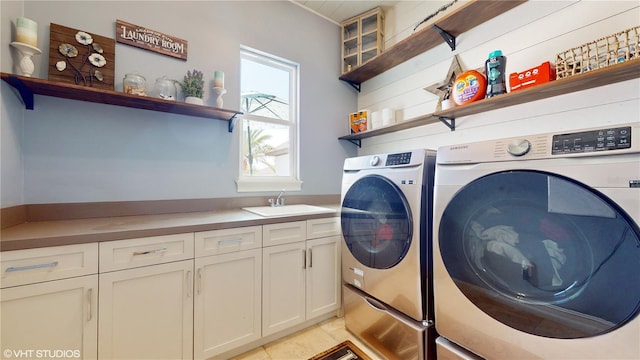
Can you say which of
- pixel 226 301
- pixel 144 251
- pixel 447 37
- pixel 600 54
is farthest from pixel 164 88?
pixel 600 54

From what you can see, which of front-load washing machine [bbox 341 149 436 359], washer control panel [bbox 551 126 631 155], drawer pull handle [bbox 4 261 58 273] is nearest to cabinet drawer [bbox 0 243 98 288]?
drawer pull handle [bbox 4 261 58 273]

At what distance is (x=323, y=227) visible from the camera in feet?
6.13

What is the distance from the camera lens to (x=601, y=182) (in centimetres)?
77

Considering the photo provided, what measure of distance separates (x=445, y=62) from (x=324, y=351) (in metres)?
2.26

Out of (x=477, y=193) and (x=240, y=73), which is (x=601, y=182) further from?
(x=240, y=73)

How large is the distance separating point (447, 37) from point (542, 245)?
5.33 feet

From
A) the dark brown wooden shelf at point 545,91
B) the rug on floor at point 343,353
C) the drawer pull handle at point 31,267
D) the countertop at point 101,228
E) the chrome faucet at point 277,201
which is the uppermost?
the dark brown wooden shelf at point 545,91

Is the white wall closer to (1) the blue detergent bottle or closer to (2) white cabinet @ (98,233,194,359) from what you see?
(2) white cabinet @ (98,233,194,359)

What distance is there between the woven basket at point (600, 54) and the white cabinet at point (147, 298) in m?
2.16

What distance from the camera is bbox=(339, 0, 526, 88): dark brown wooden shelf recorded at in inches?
61.9

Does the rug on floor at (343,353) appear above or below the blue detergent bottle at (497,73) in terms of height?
below

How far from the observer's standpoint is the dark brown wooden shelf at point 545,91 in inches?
43.8

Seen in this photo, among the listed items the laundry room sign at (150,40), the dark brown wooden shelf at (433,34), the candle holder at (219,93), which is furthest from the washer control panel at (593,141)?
the laundry room sign at (150,40)

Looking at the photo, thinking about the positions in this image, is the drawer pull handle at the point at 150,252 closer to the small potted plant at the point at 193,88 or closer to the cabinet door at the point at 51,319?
the cabinet door at the point at 51,319
